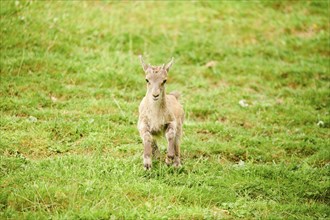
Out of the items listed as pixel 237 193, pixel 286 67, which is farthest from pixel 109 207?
pixel 286 67

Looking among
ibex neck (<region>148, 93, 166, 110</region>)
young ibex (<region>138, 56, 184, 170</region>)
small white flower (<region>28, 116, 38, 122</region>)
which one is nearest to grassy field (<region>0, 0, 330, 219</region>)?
small white flower (<region>28, 116, 38, 122</region>)

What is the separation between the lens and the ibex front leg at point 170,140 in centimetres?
739

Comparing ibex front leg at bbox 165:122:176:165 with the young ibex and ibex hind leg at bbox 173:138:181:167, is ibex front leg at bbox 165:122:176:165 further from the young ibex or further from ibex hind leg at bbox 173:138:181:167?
ibex hind leg at bbox 173:138:181:167

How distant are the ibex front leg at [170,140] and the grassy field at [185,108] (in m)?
0.18

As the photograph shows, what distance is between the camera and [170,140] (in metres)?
7.43

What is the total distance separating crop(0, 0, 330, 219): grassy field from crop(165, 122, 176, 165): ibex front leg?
18 cm

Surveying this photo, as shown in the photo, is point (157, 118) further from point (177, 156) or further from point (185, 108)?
point (185, 108)

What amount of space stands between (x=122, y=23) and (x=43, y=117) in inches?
206

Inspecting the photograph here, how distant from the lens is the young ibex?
7.40 metres

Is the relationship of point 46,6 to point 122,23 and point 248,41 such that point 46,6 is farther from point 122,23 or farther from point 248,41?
point 248,41

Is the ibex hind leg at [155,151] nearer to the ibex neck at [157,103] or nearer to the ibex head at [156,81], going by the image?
the ibex neck at [157,103]

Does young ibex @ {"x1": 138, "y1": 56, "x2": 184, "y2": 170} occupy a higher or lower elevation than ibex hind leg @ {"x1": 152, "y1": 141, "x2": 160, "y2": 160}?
higher

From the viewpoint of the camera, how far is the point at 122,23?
13781mm

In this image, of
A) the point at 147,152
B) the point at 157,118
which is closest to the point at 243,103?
the point at 157,118
